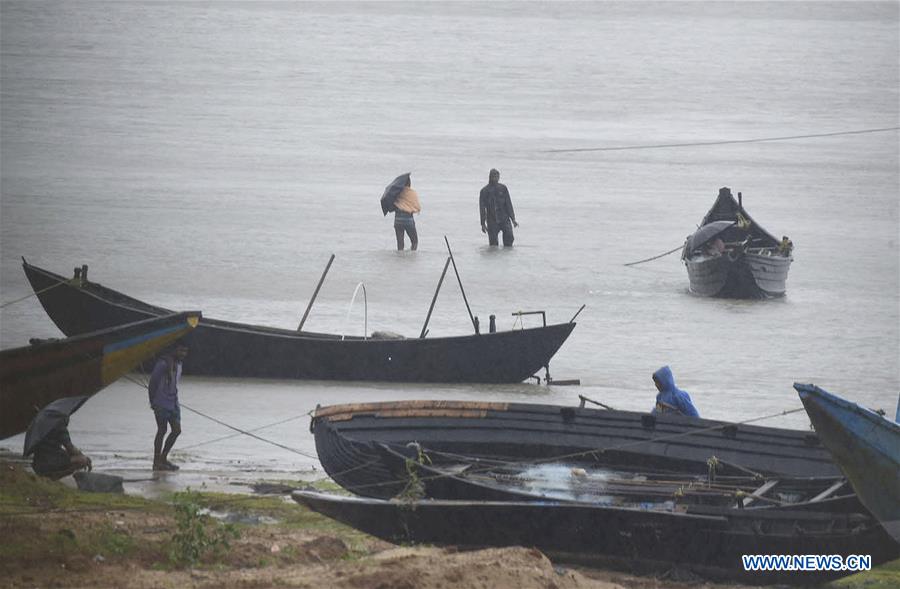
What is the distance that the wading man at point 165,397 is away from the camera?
37.1ft

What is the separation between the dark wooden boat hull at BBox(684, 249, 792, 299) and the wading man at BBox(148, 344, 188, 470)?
11.5m

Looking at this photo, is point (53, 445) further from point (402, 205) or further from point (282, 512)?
point (402, 205)

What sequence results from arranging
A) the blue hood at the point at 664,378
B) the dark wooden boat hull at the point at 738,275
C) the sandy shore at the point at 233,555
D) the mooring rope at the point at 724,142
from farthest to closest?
the mooring rope at the point at 724,142, the dark wooden boat hull at the point at 738,275, the blue hood at the point at 664,378, the sandy shore at the point at 233,555

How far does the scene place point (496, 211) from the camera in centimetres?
2400

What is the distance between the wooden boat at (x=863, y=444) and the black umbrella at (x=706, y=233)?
41.3 feet

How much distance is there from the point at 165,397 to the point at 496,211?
13.1 meters

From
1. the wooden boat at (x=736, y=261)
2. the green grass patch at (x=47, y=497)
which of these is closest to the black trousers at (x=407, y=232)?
the wooden boat at (x=736, y=261)

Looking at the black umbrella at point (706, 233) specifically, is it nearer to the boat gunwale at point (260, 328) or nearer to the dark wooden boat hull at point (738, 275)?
the dark wooden boat hull at point (738, 275)

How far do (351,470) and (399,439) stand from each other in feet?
2.02

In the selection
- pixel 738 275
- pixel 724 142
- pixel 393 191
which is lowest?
pixel 738 275

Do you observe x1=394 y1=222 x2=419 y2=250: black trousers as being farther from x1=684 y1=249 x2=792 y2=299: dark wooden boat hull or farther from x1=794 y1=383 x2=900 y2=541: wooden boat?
x1=794 y1=383 x2=900 y2=541: wooden boat

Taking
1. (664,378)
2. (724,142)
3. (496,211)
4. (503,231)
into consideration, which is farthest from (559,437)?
(724,142)

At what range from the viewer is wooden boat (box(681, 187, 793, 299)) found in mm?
21375

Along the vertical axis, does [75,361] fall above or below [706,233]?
below
